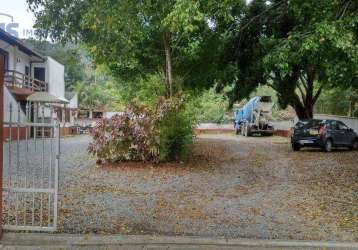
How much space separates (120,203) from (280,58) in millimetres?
6995

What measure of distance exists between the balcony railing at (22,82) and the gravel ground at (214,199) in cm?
1229

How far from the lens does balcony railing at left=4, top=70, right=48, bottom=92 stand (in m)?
27.8

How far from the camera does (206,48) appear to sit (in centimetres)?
2070

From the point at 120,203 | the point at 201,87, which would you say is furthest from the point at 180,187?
the point at 201,87

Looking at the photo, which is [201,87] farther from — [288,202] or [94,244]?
[94,244]

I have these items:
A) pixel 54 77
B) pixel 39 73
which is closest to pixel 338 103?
pixel 39 73

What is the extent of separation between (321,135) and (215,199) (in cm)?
1333

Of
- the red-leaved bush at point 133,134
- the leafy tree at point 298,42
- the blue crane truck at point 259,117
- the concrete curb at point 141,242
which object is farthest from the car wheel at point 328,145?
the concrete curb at point 141,242

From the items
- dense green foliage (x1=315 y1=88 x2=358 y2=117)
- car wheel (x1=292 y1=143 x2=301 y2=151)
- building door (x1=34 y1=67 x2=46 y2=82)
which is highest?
building door (x1=34 y1=67 x2=46 y2=82)

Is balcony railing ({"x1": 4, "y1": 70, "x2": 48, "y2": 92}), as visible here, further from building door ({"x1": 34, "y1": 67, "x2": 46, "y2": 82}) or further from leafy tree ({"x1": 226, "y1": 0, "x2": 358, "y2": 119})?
leafy tree ({"x1": 226, "y1": 0, "x2": 358, "y2": 119})

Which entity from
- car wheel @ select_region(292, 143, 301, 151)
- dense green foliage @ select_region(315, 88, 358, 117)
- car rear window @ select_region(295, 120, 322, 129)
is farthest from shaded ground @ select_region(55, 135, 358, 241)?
dense green foliage @ select_region(315, 88, 358, 117)

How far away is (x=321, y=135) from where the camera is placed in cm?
2212

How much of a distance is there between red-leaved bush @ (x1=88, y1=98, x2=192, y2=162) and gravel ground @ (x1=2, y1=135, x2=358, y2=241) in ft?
1.56

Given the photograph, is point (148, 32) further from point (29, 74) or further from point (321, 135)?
point (29, 74)
